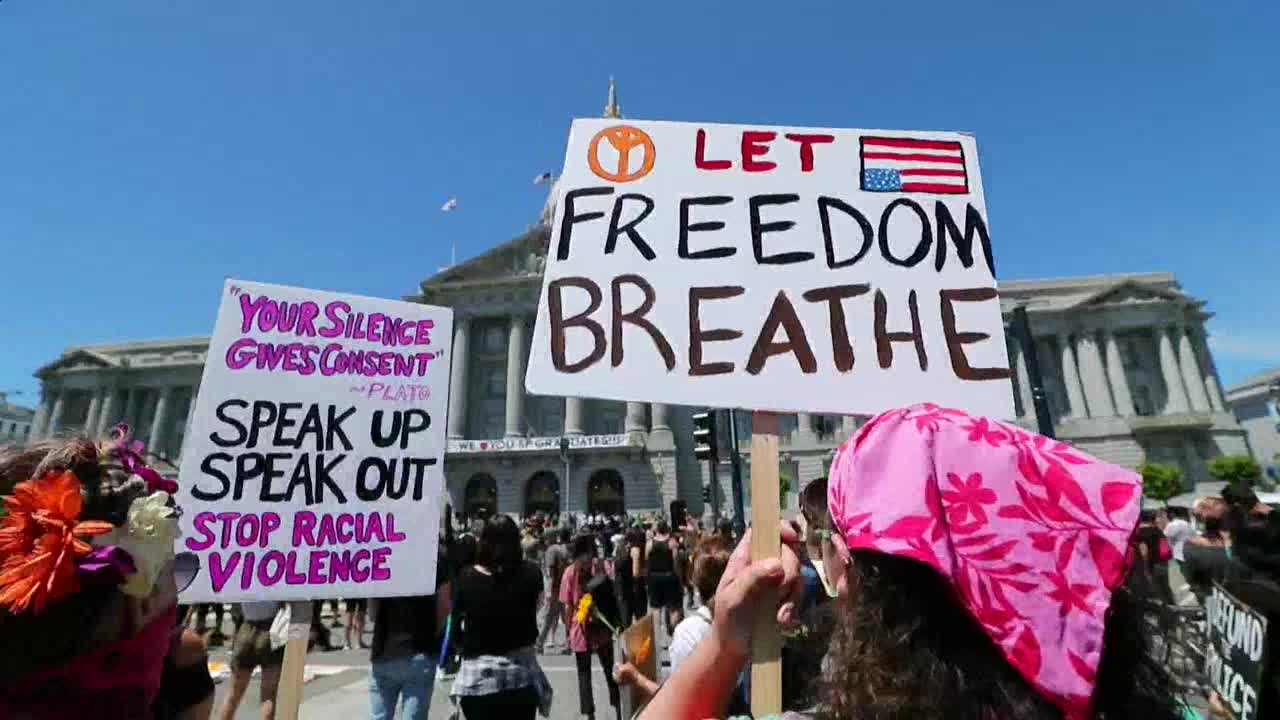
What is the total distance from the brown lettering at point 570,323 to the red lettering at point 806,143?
840 millimetres

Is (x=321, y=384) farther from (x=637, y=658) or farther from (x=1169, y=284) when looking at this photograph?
(x=1169, y=284)

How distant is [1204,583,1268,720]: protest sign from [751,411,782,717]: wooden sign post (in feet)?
5.50

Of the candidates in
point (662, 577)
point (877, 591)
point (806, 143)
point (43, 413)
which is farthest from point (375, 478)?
point (43, 413)

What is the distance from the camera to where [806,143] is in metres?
2.30

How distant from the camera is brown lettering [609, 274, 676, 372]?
Answer: 6.66 feet

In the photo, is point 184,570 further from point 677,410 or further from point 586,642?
point 677,410

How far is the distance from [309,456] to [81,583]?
176 cm

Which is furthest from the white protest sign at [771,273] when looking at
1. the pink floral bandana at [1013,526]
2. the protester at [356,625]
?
the protester at [356,625]

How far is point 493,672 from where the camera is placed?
374 centimetres

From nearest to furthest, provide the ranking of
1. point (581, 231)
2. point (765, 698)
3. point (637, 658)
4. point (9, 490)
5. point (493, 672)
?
point (765, 698) < point (9, 490) < point (581, 231) < point (637, 658) < point (493, 672)

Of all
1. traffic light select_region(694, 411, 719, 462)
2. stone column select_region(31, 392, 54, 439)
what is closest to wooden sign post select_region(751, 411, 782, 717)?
traffic light select_region(694, 411, 719, 462)

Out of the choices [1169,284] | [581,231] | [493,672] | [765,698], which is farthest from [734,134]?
[1169,284]

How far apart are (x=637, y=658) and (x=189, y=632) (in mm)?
1979

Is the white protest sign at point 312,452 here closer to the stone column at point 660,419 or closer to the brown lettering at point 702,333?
the brown lettering at point 702,333
